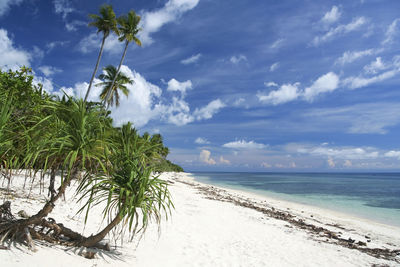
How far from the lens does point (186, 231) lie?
715 cm

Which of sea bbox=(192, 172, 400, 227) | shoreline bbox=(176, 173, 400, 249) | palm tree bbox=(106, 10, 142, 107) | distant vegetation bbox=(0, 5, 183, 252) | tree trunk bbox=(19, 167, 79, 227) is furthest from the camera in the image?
palm tree bbox=(106, 10, 142, 107)

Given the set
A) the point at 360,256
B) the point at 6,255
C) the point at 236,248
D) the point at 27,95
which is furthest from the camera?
the point at 360,256

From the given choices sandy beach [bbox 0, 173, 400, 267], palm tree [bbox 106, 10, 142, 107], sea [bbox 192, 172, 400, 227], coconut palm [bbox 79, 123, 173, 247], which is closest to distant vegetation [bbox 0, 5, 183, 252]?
coconut palm [bbox 79, 123, 173, 247]

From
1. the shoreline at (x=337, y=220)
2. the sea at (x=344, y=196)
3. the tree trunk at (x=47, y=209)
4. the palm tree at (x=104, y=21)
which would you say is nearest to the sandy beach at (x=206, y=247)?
the tree trunk at (x=47, y=209)

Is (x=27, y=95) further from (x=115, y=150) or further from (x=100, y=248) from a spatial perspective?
(x=100, y=248)

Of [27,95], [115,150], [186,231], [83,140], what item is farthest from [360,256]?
[27,95]

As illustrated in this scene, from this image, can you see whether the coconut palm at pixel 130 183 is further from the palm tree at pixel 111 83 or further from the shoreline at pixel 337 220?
the palm tree at pixel 111 83

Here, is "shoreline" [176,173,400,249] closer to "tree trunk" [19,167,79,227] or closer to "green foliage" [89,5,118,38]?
"tree trunk" [19,167,79,227]

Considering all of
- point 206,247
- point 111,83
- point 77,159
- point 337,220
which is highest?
point 111,83

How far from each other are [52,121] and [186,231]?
4.97 m

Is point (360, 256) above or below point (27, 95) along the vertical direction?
below

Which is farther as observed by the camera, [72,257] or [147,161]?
[147,161]

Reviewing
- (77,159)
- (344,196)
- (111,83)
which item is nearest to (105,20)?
(111,83)

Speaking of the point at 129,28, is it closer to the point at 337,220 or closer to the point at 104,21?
the point at 104,21
